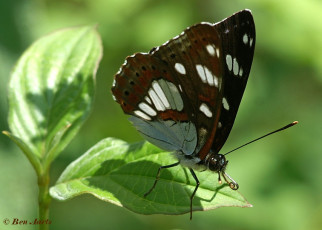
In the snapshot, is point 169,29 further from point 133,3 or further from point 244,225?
point 244,225

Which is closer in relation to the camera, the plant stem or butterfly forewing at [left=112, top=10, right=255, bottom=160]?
the plant stem

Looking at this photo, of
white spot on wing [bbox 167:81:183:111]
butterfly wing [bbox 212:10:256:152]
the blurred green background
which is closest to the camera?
butterfly wing [bbox 212:10:256:152]

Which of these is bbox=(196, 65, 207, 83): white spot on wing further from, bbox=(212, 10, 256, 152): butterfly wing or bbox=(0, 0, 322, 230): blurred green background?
bbox=(0, 0, 322, 230): blurred green background

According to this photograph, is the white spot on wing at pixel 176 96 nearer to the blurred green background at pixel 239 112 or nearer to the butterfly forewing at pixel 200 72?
the butterfly forewing at pixel 200 72

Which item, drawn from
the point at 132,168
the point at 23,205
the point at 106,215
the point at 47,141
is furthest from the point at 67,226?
the point at 132,168

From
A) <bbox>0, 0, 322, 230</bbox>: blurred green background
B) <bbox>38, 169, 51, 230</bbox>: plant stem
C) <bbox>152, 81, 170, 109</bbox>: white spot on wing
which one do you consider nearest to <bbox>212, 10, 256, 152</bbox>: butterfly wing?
<bbox>152, 81, 170, 109</bbox>: white spot on wing

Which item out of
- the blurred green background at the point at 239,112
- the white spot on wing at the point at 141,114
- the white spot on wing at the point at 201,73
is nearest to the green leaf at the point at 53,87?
the white spot on wing at the point at 141,114

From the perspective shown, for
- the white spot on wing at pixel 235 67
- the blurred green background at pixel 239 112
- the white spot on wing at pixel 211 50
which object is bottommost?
the blurred green background at pixel 239 112

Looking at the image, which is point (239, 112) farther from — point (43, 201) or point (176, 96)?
point (43, 201)
